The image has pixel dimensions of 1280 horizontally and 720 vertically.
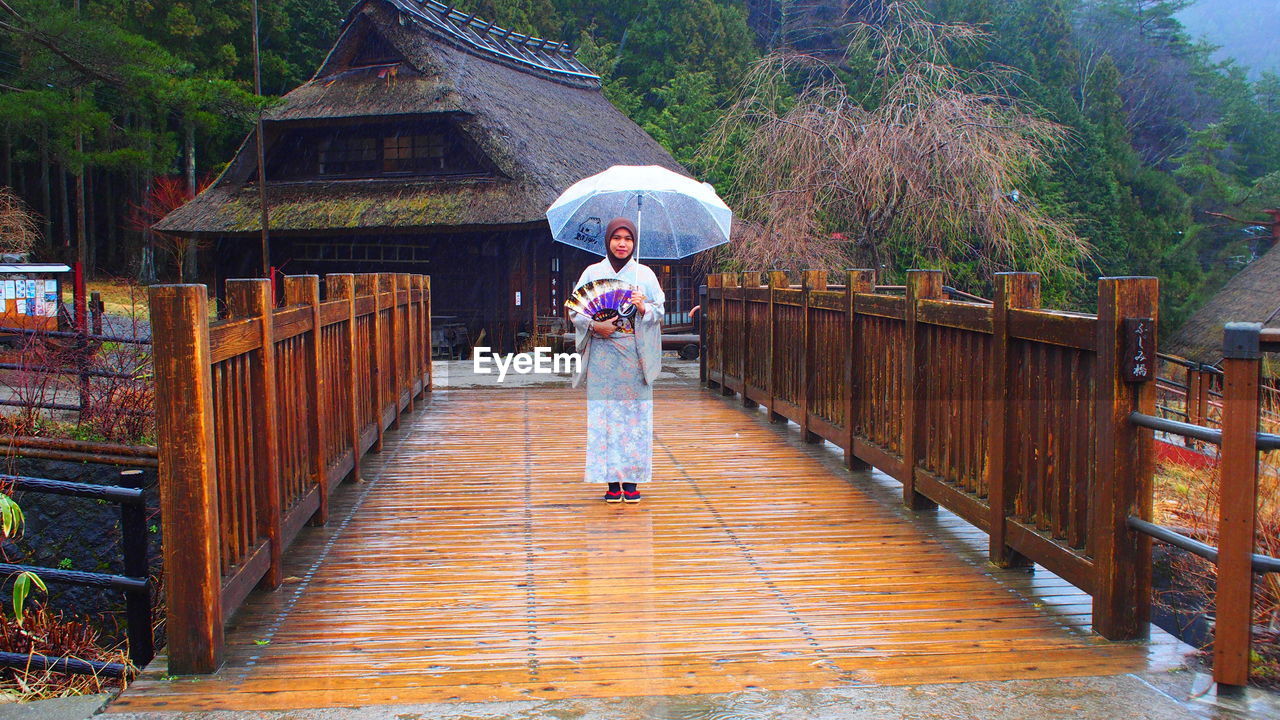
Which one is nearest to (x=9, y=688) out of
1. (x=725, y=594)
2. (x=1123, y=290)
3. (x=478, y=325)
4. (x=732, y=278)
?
(x=725, y=594)

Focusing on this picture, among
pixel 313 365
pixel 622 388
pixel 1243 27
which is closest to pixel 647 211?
pixel 622 388

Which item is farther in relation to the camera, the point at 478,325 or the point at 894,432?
the point at 478,325

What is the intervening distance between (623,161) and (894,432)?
682 inches

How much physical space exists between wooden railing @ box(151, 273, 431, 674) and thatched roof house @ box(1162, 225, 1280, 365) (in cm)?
2460

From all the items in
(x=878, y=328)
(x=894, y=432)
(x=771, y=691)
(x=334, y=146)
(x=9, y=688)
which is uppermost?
(x=334, y=146)

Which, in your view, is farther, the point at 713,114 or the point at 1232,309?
the point at 713,114

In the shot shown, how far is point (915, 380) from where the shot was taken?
521 cm

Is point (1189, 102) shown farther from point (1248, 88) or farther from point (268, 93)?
point (268, 93)

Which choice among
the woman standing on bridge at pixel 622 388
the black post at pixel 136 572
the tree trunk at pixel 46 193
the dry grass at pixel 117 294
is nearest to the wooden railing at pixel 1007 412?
the woman standing on bridge at pixel 622 388

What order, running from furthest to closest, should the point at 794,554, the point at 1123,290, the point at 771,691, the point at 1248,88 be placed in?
1. the point at 1248,88
2. the point at 794,554
3. the point at 1123,290
4. the point at 771,691

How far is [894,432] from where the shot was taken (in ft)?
18.6

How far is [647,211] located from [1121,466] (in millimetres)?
4998

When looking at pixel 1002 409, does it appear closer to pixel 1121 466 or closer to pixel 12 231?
pixel 1121 466

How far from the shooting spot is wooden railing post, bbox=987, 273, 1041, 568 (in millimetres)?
4160
